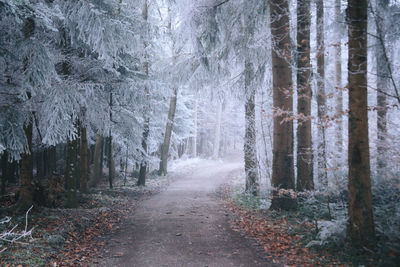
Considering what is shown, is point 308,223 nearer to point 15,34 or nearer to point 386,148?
point 386,148

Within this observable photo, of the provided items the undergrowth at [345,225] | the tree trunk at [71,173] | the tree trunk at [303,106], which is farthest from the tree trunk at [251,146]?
the tree trunk at [71,173]

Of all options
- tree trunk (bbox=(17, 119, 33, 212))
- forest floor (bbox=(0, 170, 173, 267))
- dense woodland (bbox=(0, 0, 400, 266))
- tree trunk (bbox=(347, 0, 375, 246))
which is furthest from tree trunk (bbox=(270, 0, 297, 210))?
tree trunk (bbox=(17, 119, 33, 212))

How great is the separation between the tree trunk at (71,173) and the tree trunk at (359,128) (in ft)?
26.6

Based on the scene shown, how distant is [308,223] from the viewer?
6.64 m

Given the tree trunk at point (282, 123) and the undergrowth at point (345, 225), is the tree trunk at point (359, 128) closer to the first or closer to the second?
the undergrowth at point (345, 225)

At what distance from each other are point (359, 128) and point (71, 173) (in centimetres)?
854

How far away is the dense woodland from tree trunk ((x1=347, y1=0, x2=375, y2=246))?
0.7 inches

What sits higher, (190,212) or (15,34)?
(15,34)

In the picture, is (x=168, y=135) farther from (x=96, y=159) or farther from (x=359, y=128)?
(x=359, y=128)

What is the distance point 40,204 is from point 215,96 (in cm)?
738

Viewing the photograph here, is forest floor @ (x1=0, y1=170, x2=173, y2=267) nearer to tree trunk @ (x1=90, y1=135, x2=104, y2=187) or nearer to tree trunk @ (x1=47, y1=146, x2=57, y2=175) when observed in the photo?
tree trunk @ (x1=90, y1=135, x2=104, y2=187)

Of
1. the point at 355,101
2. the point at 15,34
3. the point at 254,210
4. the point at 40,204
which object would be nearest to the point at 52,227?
the point at 40,204

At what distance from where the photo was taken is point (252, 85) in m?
10.3

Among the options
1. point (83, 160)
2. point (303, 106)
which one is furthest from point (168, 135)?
point (303, 106)
